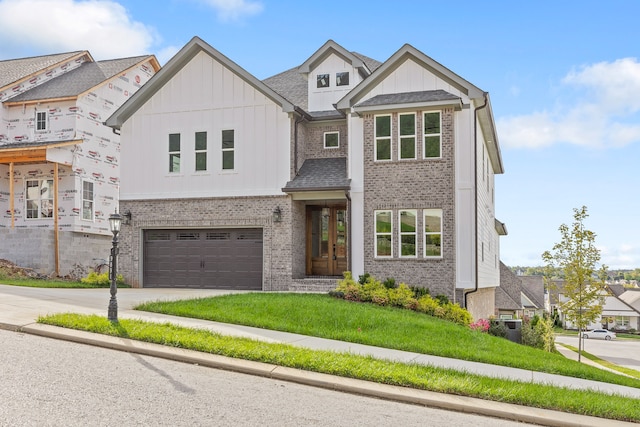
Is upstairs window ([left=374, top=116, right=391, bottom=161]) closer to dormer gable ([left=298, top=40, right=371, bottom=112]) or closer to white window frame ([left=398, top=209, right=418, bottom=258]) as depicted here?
white window frame ([left=398, top=209, right=418, bottom=258])

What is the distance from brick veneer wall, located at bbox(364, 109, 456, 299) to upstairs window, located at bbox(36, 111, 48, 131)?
1735 cm

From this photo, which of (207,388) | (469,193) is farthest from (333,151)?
(207,388)

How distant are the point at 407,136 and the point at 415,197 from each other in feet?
6.77

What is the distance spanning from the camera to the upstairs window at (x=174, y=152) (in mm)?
21844

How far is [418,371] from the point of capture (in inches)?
349

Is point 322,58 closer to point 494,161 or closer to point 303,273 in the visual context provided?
point 303,273

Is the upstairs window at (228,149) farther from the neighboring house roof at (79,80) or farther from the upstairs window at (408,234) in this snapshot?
the neighboring house roof at (79,80)

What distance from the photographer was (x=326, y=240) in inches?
855

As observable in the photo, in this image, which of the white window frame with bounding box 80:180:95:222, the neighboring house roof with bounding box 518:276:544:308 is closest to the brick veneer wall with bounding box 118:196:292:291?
the white window frame with bounding box 80:180:95:222

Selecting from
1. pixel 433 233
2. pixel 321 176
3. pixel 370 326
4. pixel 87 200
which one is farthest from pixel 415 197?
pixel 87 200

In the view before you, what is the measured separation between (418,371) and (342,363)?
46.3 inches

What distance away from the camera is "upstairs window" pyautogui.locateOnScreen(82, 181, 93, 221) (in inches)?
1102

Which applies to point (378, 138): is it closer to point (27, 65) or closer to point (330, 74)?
point (330, 74)

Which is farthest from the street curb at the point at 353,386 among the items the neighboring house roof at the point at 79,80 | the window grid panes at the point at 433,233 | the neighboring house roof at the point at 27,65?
the neighboring house roof at the point at 27,65
